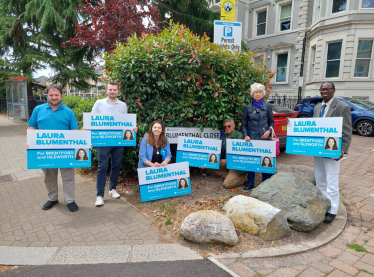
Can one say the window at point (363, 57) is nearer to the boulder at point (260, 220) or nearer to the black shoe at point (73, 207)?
the boulder at point (260, 220)

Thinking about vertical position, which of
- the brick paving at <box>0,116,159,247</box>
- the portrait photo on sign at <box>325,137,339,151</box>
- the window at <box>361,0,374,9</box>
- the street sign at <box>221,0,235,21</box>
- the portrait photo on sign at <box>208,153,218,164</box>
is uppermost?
the window at <box>361,0,374,9</box>

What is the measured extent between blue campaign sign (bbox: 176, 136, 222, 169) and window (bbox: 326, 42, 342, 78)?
15719mm

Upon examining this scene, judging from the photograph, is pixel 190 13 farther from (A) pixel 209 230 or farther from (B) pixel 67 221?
(A) pixel 209 230

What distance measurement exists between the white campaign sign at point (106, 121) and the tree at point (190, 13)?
953 centimetres

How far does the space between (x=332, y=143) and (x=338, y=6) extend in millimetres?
17387

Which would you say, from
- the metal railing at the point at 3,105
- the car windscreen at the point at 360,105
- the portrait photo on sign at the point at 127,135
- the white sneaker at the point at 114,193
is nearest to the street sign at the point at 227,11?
the portrait photo on sign at the point at 127,135

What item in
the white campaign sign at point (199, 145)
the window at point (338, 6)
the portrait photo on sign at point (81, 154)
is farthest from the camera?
the window at point (338, 6)

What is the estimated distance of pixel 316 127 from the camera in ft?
12.4

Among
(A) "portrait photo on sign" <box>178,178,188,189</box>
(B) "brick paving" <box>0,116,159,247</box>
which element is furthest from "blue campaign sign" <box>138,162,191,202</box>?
(B) "brick paving" <box>0,116,159,247</box>

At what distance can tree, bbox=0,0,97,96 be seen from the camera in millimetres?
9898

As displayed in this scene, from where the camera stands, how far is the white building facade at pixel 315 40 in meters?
15.7

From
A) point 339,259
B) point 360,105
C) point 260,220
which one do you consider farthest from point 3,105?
point 339,259

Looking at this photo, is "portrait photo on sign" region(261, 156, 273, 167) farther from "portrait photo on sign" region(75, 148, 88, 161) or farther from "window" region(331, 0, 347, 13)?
"window" region(331, 0, 347, 13)

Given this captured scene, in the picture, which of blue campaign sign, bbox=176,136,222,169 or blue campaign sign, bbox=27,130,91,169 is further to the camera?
blue campaign sign, bbox=176,136,222,169
